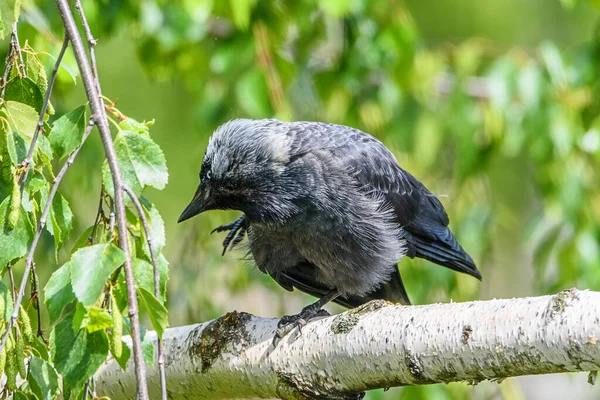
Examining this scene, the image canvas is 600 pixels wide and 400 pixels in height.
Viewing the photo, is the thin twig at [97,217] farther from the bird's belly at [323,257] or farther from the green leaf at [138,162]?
the bird's belly at [323,257]

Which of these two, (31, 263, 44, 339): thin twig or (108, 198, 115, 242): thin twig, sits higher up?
(108, 198, 115, 242): thin twig

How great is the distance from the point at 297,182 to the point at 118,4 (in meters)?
1.36

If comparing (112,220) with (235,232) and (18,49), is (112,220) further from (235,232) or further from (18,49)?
(235,232)

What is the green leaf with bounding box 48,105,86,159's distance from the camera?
208cm

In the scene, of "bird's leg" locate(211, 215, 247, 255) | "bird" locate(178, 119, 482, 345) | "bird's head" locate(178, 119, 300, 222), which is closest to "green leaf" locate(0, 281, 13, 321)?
"bird" locate(178, 119, 482, 345)

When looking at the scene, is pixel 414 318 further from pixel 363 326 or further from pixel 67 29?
pixel 67 29

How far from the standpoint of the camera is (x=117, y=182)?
1.86m

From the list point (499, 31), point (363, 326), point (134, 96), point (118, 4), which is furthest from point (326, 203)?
point (499, 31)

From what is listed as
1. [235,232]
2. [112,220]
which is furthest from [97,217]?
[235,232]

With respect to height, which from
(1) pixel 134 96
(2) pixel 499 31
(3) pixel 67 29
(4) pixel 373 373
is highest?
(2) pixel 499 31

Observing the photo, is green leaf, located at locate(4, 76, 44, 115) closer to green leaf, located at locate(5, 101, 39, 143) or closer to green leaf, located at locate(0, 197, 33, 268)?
green leaf, located at locate(5, 101, 39, 143)

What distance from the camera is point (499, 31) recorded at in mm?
11781

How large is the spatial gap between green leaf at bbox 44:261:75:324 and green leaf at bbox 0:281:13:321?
106mm

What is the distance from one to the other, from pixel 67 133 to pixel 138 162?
0.71ft
